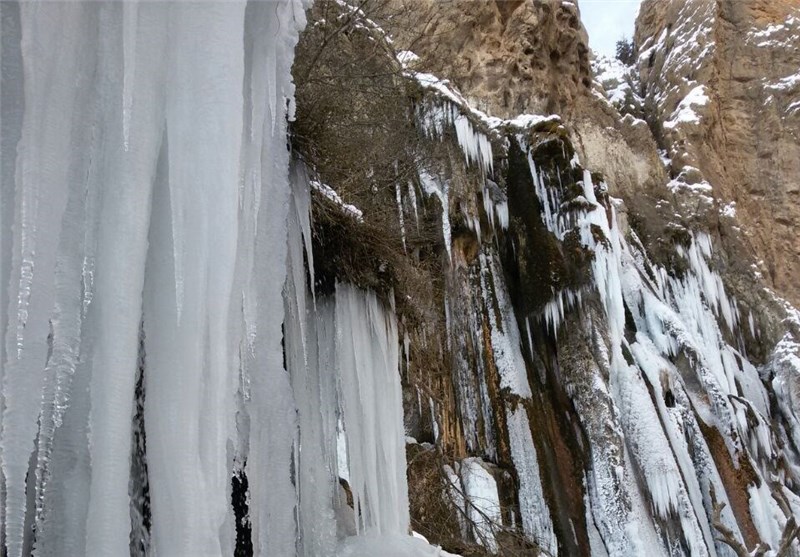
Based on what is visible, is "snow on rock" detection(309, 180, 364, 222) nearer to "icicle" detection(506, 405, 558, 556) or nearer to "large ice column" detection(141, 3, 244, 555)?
"large ice column" detection(141, 3, 244, 555)

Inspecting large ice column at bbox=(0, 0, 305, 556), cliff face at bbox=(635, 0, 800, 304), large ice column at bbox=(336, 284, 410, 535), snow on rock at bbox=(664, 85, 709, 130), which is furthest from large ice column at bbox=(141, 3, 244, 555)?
snow on rock at bbox=(664, 85, 709, 130)

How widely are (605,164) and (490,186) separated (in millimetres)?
5203

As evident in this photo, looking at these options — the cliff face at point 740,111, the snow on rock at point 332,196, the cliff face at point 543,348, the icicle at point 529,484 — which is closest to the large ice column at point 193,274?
the snow on rock at point 332,196

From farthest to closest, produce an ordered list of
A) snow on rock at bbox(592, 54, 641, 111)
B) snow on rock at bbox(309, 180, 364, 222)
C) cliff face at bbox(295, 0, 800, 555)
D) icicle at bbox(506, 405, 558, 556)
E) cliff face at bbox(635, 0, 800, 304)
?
snow on rock at bbox(592, 54, 641, 111), cliff face at bbox(635, 0, 800, 304), icicle at bbox(506, 405, 558, 556), cliff face at bbox(295, 0, 800, 555), snow on rock at bbox(309, 180, 364, 222)

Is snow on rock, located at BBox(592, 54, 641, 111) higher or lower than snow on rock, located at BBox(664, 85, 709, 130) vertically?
higher

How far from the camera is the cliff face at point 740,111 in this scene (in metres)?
16.6

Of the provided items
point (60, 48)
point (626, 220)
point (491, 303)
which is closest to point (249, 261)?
point (60, 48)

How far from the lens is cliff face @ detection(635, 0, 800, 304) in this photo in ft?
54.4

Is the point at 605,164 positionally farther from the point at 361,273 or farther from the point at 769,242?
the point at 361,273

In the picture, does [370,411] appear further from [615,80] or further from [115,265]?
[615,80]

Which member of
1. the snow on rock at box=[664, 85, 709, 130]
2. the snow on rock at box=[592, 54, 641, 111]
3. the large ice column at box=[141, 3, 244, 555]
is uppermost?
the snow on rock at box=[592, 54, 641, 111]

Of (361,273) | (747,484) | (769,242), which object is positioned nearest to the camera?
(361,273)

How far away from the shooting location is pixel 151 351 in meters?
1.95

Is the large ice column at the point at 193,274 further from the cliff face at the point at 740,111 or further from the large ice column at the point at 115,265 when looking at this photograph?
the cliff face at the point at 740,111
